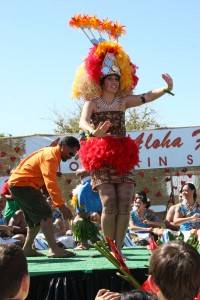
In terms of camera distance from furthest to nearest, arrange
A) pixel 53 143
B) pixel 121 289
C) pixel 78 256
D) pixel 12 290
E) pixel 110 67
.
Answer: pixel 53 143
pixel 78 256
pixel 110 67
pixel 121 289
pixel 12 290

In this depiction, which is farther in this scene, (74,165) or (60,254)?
(74,165)

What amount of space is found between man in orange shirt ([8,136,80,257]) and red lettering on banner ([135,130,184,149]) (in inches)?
217

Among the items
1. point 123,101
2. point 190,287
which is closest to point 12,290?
point 190,287

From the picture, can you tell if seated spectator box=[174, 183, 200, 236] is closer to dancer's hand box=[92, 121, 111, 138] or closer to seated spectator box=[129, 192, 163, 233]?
seated spectator box=[129, 192, 163, 233]

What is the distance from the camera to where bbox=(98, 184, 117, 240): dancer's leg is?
5090mm

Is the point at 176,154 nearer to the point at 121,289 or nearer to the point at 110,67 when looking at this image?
the point at 110,67

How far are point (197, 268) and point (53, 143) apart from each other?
907 centimetres

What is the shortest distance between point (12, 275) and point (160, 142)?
9.32 m

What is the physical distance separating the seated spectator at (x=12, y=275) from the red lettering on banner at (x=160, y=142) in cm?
913

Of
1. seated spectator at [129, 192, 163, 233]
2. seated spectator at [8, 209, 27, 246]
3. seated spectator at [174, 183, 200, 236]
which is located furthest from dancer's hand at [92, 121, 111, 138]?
seated spectator at [129, 192, 163, 233]

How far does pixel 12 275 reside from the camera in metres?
2.23

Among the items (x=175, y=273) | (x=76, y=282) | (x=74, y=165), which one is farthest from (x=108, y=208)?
(x=74, y=165)

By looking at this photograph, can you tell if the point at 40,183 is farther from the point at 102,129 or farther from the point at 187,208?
the point at 187,208

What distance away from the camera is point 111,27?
5590 millimetres
